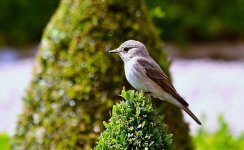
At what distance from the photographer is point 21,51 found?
16703mm

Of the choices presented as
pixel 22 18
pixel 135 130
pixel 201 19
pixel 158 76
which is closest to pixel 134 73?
pixel 158 76

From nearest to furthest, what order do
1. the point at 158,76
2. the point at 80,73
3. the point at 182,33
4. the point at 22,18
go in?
the point at 158,76
the point at 80,73
the point at 22,18
the point at 182,33

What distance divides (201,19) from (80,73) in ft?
38.4

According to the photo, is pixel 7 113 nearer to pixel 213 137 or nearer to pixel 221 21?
pixel 213 137

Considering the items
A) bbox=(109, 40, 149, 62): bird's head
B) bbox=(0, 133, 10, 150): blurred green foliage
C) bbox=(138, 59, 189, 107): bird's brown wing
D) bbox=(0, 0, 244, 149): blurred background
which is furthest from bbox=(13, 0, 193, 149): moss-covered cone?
bbox=(0, 0, 244, 149): blurred background

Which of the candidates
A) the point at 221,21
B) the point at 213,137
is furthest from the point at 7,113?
the point at 221,21

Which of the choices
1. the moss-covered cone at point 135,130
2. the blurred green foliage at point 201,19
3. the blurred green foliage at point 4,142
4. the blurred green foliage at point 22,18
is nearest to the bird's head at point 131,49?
the moss-covered cone at point 135,130

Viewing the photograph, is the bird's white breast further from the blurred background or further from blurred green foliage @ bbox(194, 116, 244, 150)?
the blurred background

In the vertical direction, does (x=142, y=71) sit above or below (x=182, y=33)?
below

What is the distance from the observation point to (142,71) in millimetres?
4324

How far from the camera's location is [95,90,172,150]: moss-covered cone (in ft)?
12.1

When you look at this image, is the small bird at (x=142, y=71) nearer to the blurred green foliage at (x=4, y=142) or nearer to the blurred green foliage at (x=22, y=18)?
the blurred green foliage at (x=4, y=142)

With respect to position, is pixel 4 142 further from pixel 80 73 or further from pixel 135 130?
pixel 135 130

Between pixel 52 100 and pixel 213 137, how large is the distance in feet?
9.42
